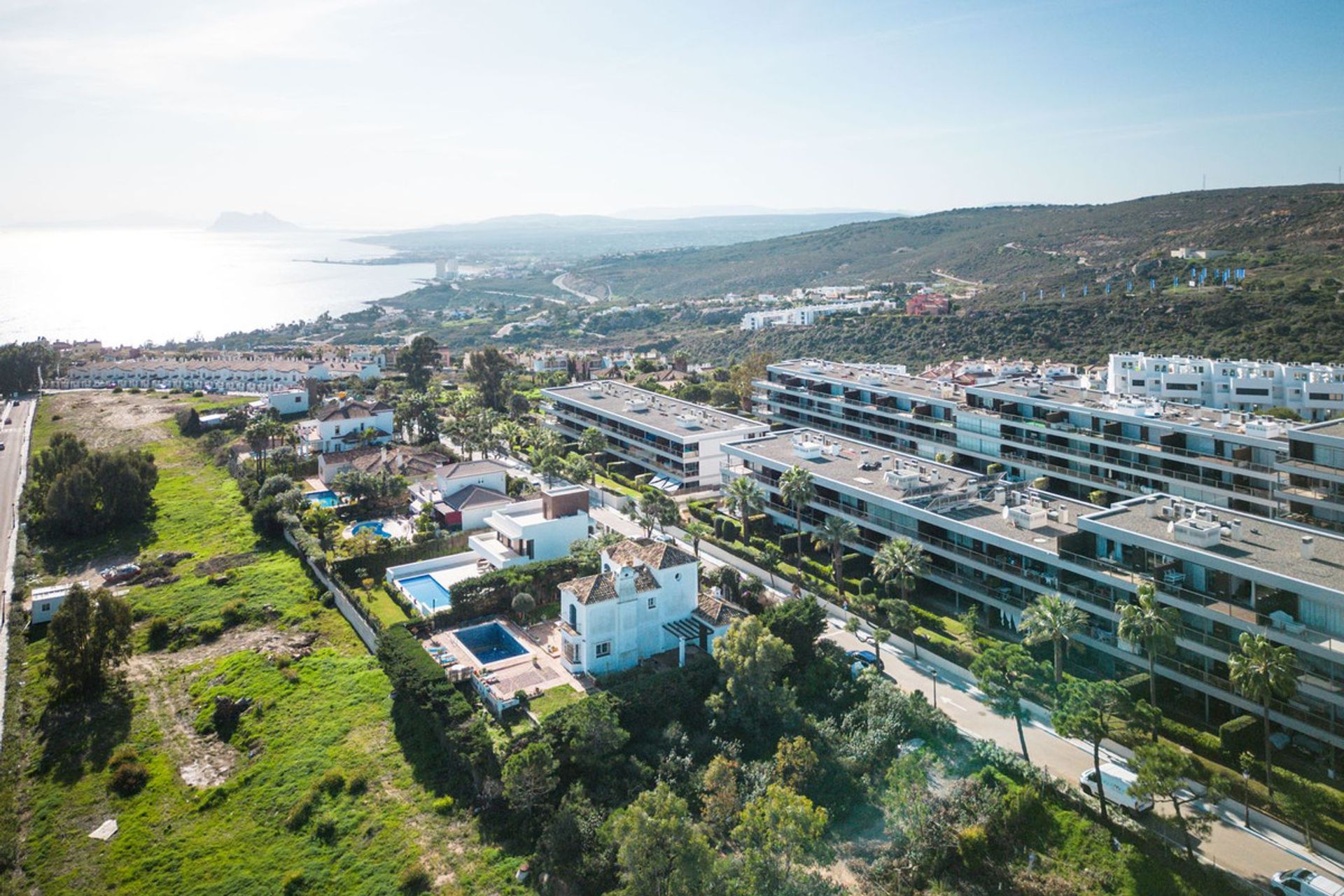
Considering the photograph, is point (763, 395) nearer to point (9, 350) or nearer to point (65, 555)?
point (65, 555)

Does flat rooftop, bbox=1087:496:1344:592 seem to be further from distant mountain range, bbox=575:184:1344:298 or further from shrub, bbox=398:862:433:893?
distant mountain range, bbox=575:184:1344:298

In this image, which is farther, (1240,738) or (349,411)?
(349,411)

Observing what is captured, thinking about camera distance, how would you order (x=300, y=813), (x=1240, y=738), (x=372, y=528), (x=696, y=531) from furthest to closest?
(x=372, y=528)
(x=696, y=531)
(x=300, y=813)
(x=1240, y=738)

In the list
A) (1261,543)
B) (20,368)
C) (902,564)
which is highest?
(1261,543)

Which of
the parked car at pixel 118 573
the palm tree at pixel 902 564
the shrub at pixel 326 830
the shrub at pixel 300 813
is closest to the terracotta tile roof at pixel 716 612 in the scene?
the palm tree at pixel 902 564

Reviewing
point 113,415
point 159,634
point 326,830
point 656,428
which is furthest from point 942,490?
point 113,415

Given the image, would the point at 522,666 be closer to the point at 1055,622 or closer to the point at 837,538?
the point at 837,538
